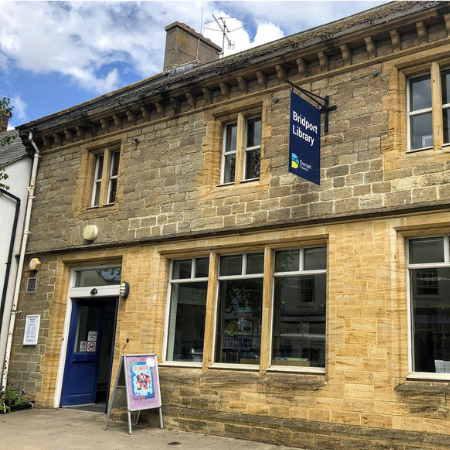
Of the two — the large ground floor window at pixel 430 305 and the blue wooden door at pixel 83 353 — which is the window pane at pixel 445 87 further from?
the blue wooden door at pixel 83 353

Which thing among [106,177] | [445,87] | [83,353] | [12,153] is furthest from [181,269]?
[12,153]

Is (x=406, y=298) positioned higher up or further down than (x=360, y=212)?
further down

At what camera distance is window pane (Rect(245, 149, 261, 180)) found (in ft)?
33.3

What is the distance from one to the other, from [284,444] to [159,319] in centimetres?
344

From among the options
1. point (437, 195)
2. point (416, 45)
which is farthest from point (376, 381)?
point (416, 45)

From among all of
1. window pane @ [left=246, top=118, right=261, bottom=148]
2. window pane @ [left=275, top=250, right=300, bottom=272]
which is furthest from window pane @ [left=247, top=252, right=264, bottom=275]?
window pane @ [left=246, top=118, right=261, bottom=148]

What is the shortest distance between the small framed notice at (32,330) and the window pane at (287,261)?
20.0ft

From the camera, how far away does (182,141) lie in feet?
36.6

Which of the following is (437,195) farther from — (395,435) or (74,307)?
(74,307)

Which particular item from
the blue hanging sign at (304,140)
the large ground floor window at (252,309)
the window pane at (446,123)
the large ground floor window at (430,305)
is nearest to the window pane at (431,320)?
the large ground floor window at (430,305)

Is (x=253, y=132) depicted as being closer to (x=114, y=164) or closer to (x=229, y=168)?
(x=229, y=168)

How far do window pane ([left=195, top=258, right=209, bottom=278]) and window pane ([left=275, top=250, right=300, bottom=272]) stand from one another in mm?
1528

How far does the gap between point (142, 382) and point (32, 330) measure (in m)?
4.11

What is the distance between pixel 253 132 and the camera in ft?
34.3
